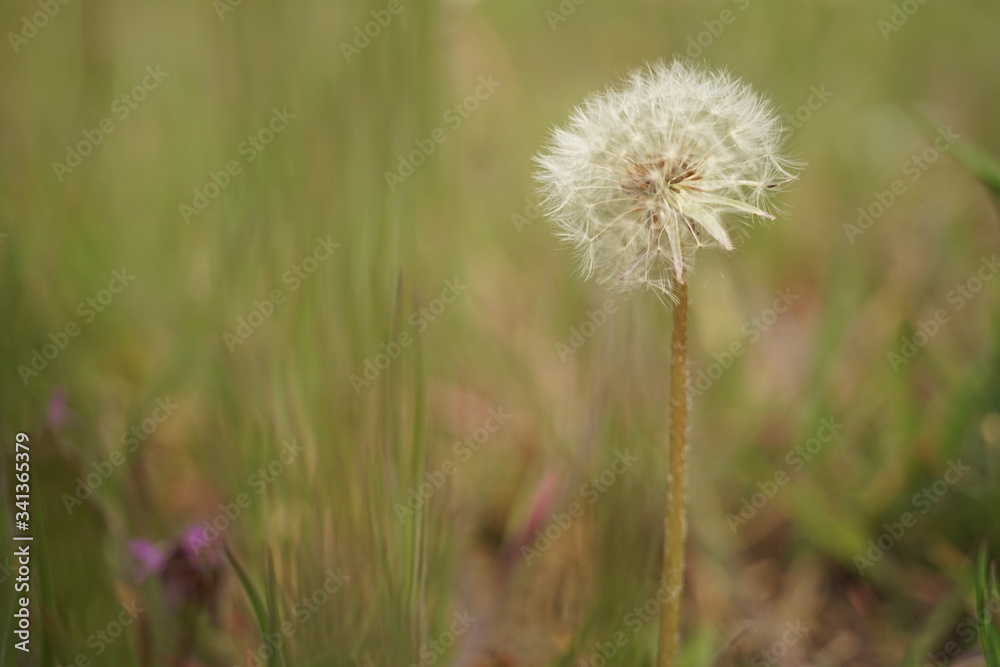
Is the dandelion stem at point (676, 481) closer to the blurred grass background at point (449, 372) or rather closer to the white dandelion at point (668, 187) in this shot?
the white dandelion at point (668, 187)

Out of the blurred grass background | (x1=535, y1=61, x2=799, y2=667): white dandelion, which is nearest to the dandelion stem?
(x1=535, y1=61, x2=799, y2=667): white dandelion

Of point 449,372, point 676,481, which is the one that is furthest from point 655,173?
point 449,372

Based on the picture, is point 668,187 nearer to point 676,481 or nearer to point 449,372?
point 676,481

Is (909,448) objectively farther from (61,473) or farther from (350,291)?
(61,473)

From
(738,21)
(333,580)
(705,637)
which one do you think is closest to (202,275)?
(333,580)

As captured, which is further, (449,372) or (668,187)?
(449,372)

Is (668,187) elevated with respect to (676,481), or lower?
elevated
